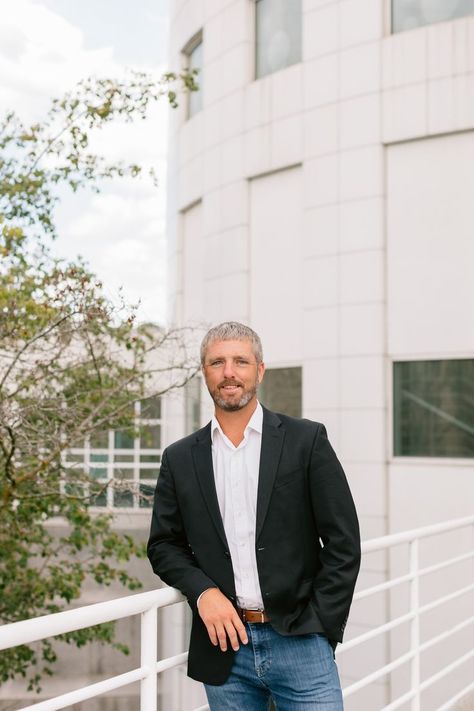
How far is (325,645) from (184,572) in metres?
0.50

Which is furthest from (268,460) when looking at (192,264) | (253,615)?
(192,264)

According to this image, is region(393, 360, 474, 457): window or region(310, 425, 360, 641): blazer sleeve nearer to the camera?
region(310, 425, 360, 641): blazer sleeve

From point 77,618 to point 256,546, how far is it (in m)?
0.61

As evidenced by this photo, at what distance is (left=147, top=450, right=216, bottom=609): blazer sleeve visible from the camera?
2.79 metres

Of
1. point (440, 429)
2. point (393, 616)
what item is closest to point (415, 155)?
point (440, 429)

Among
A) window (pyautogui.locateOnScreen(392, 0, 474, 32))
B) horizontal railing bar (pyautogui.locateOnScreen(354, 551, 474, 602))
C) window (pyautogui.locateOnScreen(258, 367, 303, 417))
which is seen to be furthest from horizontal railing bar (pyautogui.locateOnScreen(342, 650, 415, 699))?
window (pyautogui.locateOnScreen(392, 0, 474, 32))

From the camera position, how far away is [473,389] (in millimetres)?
10641

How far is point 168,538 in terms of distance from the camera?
2887 mm

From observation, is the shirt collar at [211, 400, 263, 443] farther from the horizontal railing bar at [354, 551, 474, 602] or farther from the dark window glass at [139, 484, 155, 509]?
the dark window glass at [139, 484, 155, 509]

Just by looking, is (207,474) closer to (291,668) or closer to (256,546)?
(256,546)

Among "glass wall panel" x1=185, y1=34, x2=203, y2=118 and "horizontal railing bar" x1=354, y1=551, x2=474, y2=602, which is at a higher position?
"glass wall panel" x1=185, y1=34, x2=203, y2=118

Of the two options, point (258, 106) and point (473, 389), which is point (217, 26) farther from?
point (473, 389)

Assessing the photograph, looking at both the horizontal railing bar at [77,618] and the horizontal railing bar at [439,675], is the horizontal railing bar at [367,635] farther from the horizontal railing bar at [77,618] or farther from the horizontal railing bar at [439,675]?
the horizontal railing bar at [77,618]

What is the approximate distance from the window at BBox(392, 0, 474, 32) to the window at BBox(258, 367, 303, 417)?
15.6 ft
